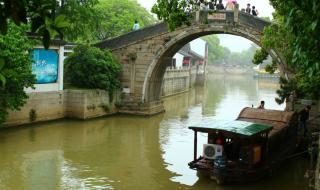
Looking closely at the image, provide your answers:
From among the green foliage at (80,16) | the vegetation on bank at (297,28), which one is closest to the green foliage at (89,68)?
the green foliage at (80,16)

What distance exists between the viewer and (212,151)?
11.3 m

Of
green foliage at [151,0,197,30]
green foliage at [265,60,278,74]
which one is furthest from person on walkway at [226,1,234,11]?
green foliage at [151,0,197,30]

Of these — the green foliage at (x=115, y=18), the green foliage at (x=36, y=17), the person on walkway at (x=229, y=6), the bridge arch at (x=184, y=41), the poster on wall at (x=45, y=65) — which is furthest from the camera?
the green foliage at (x=115, y=18)

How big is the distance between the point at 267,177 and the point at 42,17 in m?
10.1

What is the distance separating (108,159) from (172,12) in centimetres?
655

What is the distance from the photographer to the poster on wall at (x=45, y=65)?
19.0 meters

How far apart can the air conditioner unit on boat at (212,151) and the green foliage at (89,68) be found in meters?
11.2

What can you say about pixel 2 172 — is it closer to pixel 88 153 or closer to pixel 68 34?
pixel 88 153

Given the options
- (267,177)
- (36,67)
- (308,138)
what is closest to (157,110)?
(36,67)

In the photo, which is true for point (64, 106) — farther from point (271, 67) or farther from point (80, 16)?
point (271, 67)

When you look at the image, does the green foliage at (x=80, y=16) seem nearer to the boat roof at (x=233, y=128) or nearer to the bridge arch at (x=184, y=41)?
the bridge arch at (x=184, y=41)

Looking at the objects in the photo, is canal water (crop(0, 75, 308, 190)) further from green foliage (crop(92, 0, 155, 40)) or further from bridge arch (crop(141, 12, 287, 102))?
green foliage (crop(92, 0, 155, 40))

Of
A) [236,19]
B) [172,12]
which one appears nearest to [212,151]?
[172,12]

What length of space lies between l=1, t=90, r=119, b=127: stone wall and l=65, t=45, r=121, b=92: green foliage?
22.0 inches
